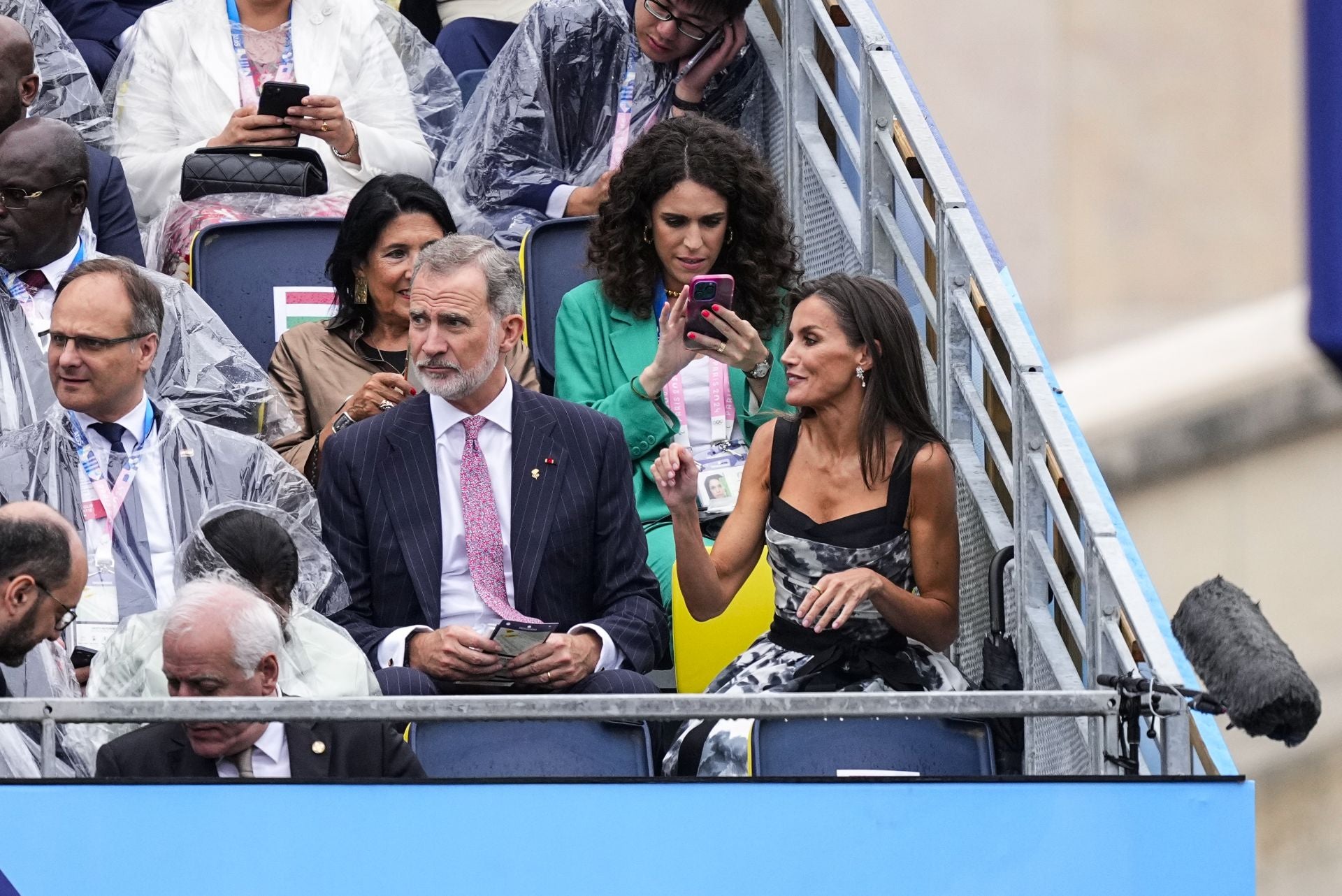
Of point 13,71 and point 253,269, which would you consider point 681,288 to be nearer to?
point 253,269

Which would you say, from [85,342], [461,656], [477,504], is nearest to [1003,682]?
[461,656]

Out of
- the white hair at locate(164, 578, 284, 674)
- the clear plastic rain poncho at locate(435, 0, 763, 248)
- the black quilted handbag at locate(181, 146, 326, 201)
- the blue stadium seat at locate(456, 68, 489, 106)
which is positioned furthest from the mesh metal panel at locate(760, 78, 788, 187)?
the white hair at locate(164, 578, 284, 674)

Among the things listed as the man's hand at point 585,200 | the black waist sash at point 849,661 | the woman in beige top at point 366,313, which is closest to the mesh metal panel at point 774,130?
the man's hand at point 585,200

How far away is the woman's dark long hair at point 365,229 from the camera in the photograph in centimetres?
438

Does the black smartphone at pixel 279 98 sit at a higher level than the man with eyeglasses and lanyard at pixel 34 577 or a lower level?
higher

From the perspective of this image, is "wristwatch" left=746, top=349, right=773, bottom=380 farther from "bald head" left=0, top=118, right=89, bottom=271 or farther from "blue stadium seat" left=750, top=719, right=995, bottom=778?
"bald head" left=0, top=118, right=89, bottom=271

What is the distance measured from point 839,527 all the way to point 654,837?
1205mm

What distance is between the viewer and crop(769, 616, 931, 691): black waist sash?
3.45m

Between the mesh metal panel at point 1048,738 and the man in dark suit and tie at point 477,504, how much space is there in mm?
703

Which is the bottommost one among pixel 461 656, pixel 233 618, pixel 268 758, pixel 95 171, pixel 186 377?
pixel 268 758

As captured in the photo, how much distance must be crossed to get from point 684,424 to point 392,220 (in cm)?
82

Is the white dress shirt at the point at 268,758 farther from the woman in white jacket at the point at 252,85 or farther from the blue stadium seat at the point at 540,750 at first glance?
the woman in white jacket at the point at 252,85

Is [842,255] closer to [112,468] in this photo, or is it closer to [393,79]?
[393,79]

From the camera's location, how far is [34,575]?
2.85 m
